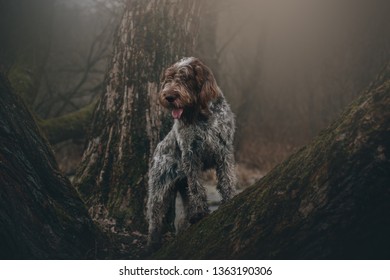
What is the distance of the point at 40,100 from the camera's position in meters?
12.7

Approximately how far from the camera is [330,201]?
11.9 ft

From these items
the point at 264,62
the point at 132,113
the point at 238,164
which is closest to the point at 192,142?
the point at 132,113

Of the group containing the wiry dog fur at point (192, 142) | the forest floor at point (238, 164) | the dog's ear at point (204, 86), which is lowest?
the forest floor at point (238, 164)

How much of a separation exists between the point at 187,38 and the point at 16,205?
9.96 feet

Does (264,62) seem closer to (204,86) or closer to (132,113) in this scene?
(132,113)

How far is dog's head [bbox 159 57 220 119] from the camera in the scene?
5.04 meters

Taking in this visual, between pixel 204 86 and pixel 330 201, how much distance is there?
6.25 feet

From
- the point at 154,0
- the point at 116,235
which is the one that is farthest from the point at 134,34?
the point at 116,235

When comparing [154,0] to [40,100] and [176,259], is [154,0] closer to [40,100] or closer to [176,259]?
[176,259]

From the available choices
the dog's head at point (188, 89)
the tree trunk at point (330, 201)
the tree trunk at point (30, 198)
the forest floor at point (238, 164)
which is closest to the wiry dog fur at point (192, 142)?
the dog's head at point (188, 89)

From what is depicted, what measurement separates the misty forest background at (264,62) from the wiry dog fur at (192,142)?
5.60 metres

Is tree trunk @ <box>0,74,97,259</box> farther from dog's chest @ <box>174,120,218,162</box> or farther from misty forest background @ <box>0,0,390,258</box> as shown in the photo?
misty forest background @ <box>0,0,390,258</box>

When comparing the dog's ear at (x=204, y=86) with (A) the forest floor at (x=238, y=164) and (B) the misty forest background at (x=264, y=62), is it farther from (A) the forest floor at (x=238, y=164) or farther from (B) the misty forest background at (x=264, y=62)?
(B) the misty forest background at (x=264, y=62)

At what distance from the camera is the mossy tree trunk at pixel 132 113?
6086 mm
